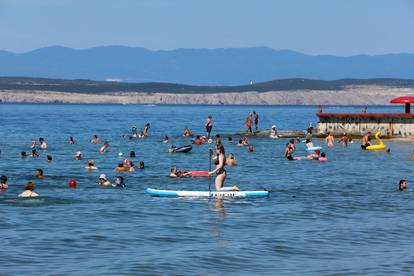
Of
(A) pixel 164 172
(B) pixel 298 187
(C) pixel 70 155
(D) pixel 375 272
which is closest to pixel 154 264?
(D) pixel 375 272

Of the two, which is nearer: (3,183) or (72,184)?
(3,183)

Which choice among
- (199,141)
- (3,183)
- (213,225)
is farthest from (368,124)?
(213,225)

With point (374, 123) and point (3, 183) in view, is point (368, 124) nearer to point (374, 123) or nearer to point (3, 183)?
point (374, 123)

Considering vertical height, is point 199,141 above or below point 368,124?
below

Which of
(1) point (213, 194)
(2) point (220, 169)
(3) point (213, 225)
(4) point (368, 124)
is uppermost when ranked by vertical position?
(4) point (368, 124)

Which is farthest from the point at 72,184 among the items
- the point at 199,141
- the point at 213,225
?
the point at 199,141

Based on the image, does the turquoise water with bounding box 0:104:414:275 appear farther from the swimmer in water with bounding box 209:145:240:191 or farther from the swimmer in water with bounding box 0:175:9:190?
the swimmer in water with bounding box 209:145:240:191

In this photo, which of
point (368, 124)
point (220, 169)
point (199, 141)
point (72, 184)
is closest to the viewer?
point (220, 169)

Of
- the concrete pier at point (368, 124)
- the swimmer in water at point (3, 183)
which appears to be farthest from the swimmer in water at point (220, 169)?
the concrete pier at point (368, 124)

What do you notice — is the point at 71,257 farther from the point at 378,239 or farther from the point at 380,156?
the point at 380,156

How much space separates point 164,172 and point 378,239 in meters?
23.4

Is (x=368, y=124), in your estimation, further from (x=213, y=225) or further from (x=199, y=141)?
(x=213, y=225)

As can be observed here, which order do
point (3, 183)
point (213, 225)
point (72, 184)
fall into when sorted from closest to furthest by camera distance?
point (213, 225) < point (3, 183) < point (72, 184)

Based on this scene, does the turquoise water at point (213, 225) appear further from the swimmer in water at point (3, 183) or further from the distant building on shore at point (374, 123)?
the distant building on shore at point (374, 123)
